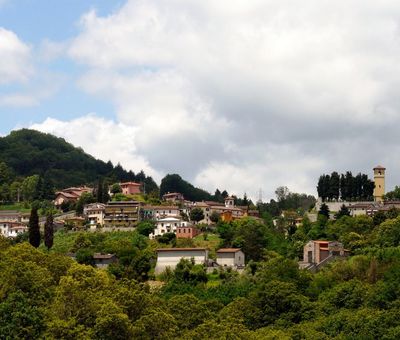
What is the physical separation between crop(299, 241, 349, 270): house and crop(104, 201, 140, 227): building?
28274 millimetres

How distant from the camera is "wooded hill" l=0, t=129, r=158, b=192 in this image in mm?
→ 164750

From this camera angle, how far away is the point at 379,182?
114m

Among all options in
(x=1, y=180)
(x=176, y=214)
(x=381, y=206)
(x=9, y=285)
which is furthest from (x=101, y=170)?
(x=9, y=285)

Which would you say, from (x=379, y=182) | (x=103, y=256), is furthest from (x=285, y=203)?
(x=103, y=256)

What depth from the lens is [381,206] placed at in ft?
334

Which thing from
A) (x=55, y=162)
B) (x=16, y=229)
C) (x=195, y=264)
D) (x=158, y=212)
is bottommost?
(x=195, y=264)

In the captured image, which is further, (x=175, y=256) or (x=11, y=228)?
(x=11, y=228)

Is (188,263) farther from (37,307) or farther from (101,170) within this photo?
(101,170)

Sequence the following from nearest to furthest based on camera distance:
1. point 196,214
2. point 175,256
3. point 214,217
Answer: point 175,256, point 214,217, point 196,214

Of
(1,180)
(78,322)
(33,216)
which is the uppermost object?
(1,180)

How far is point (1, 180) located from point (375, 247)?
77705 mm

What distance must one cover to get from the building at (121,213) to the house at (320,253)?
28.3 meters

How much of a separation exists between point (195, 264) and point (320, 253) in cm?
1195

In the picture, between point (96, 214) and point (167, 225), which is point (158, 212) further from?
point (96, 214)
